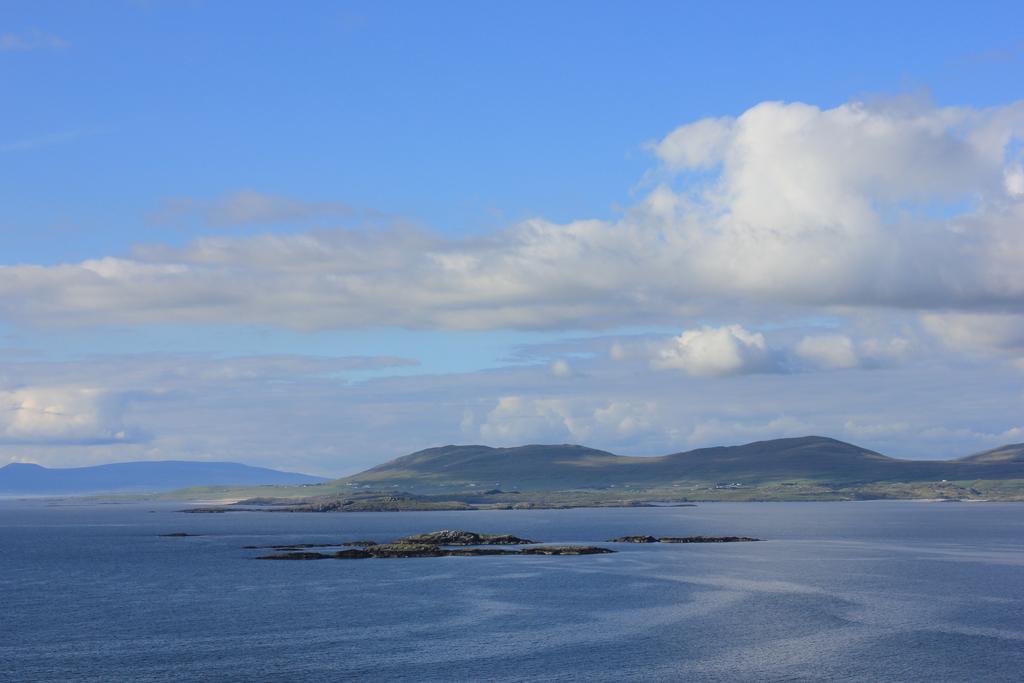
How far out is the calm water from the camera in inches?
3056

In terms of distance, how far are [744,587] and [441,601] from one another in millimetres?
37962

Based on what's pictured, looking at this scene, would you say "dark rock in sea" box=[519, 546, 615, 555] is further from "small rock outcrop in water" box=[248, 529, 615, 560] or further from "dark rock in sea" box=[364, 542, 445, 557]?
"dark rock in sea" box=[364, 542, 445, 557]

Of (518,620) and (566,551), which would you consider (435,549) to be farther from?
(518,620)

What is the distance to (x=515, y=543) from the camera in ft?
640

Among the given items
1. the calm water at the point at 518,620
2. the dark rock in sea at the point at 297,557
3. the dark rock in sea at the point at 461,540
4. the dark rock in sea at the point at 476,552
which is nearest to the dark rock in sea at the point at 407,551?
the dark rock in sea at the point at 476,552

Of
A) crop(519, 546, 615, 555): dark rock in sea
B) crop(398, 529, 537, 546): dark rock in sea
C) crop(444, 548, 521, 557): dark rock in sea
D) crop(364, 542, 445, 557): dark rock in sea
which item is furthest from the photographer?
crop(398, 529, 537, 546): dark rock in sea

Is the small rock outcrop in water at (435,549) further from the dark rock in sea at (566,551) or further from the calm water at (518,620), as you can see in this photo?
the calm water at (518,620)

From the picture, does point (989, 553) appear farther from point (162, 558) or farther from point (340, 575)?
point (162, 558)

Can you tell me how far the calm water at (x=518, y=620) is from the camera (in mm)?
77625

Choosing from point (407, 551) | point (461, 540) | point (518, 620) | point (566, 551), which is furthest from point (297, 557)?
point (518, 620)

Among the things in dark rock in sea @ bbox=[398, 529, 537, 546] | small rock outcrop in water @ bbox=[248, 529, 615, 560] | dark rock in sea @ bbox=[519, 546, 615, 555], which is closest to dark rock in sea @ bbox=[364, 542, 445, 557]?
small rock outcrop in water @ bbox=[248, 529, 615, 560]

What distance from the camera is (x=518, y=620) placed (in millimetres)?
99250

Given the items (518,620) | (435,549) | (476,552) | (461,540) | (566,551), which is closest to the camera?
(518,620)

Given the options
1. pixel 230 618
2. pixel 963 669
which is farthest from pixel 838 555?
pixel 230 618
